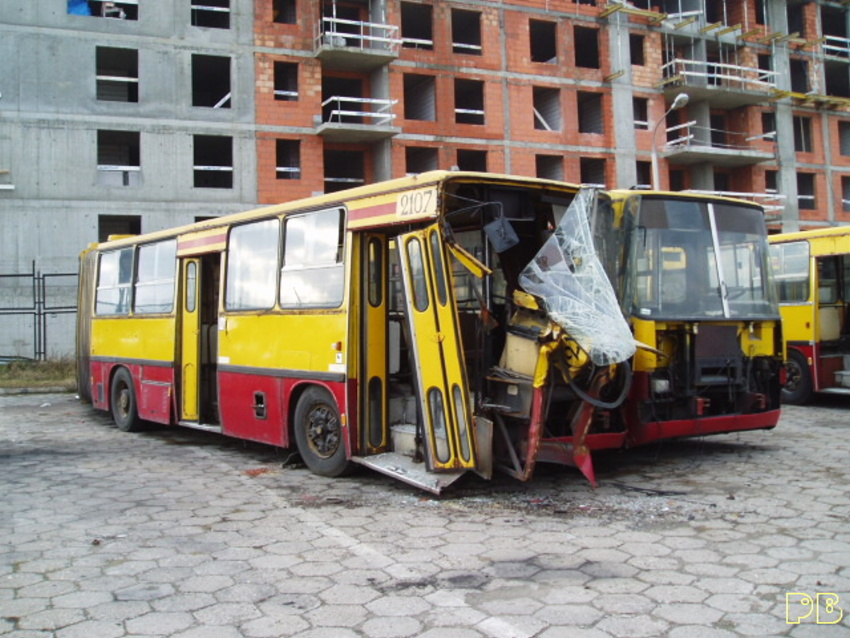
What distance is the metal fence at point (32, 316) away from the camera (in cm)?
2572

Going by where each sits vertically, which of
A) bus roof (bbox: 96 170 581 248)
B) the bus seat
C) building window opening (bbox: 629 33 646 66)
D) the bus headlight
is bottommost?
the bus headlight

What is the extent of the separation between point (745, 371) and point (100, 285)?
391 inches

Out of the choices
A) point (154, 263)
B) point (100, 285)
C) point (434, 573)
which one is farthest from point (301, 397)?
point (100, 285)

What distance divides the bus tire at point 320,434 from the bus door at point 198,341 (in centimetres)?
251

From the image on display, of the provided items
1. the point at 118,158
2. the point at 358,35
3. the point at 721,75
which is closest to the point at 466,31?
the point at 358,35

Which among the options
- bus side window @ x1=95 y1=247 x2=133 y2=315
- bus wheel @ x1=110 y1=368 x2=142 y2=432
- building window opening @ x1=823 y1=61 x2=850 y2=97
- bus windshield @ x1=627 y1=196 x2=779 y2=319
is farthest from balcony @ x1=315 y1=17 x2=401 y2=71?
building window opening @ x1=823 y1=61 x2=850 y2=97

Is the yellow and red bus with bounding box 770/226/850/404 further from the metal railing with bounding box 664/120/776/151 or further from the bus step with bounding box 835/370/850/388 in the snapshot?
the metal railing with bounding box 664/120/776/151

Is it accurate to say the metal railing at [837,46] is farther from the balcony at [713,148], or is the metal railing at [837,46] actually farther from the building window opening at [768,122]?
the balcony at [713,148]

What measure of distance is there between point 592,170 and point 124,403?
95.1 feet

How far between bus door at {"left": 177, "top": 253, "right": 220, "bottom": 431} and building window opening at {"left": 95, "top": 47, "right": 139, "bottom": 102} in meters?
21.2

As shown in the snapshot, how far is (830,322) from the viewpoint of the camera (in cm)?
1327

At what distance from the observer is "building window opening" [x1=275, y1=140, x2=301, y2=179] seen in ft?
102

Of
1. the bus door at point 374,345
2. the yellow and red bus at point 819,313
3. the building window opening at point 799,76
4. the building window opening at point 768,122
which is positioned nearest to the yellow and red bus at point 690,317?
the bus door at point 374,345

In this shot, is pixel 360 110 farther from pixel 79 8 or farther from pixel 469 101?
pixel 79 8
